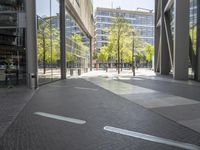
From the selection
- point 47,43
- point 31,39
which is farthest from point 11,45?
point 47,43

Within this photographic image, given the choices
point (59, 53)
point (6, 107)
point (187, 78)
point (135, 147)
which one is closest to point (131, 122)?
point (135, 147)

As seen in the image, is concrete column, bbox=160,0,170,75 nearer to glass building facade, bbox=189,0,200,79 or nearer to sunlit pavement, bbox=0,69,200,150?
glass building facade, bbox=189,0,200,79

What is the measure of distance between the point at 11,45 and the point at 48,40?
4.29m

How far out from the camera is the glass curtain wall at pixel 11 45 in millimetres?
18859

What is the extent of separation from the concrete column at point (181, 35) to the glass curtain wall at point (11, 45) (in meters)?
13.7

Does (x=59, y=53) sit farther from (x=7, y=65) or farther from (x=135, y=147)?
(x=135, y=147)

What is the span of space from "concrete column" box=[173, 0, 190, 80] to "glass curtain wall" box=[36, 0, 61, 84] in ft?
36.5

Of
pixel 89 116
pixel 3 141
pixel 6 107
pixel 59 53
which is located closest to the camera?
pixel 3 141

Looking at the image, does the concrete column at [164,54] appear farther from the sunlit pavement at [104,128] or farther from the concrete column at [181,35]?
the sunlit pavement at [104,128]

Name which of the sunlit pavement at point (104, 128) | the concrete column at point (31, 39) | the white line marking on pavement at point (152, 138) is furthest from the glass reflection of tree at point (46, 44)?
the white line marking on pavement at point (152, 138)

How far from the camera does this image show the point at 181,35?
24953mm

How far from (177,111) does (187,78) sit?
16.7 metres

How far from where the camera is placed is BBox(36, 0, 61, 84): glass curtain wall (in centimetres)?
2039

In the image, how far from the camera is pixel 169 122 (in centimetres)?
784
